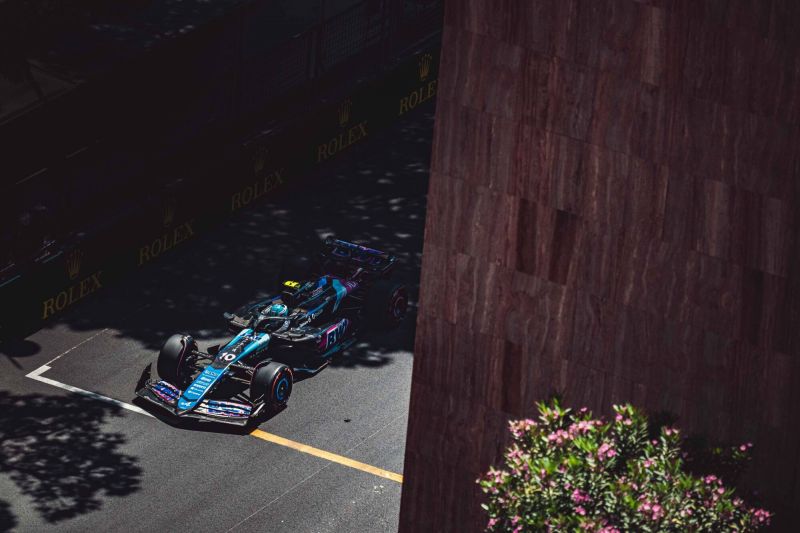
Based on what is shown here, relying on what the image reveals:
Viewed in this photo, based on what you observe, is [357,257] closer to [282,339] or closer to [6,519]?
[282,339]

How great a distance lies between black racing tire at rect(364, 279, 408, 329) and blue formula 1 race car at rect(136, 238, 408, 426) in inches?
0.6

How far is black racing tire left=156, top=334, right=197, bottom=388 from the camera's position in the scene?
1898 cm

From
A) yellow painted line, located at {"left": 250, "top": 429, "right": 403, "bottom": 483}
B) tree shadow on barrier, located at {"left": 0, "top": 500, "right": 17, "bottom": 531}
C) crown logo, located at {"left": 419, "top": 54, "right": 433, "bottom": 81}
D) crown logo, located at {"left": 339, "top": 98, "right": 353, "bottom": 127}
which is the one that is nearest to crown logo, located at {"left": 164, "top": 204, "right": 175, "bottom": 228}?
crown logo, located at {"left": 339, "top": 98, "right": 353, "bottom": 127}

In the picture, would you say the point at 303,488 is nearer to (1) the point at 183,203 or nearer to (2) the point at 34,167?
(1) the point at 183,203

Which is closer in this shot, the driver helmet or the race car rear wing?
the driver helmet

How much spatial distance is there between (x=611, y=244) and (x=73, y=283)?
13576 millimetres

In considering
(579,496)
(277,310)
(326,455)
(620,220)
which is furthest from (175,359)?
(579,496)

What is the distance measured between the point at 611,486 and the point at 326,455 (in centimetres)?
930

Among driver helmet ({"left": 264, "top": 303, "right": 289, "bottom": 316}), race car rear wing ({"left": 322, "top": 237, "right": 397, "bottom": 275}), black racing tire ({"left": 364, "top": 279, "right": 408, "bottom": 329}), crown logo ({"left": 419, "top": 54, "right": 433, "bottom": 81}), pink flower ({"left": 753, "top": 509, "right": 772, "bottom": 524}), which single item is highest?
crown logo ({"left": 419, "top": 54, "right": 433, "bottom": 81})

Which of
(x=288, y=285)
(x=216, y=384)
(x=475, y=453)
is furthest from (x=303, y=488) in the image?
(x=475, y=453)

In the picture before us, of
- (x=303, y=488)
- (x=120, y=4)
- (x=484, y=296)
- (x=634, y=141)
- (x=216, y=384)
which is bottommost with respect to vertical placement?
(x=303, y=488)

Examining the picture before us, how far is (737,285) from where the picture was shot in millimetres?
9617

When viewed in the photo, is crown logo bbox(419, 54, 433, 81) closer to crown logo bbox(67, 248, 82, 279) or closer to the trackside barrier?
the trackside barrier

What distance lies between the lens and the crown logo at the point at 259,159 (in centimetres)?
2542
